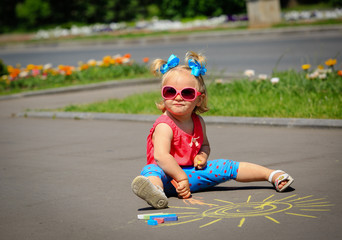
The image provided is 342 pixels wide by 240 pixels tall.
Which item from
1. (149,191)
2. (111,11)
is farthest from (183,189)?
(111,11)

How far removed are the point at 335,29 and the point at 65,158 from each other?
16.9 meters

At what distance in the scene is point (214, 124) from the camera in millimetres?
7871

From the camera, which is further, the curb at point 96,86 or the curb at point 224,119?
the curb at point 96,86

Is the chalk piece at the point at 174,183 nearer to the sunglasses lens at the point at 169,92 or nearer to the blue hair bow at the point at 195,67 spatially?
the sunglasses lens at the point at 169,92

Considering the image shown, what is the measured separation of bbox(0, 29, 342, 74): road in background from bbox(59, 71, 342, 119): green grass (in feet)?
8.88

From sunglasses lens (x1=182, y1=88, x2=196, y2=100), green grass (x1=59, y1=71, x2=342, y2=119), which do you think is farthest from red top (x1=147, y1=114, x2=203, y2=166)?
green grass (x1=59, y1=71, x2=342, y2=119)

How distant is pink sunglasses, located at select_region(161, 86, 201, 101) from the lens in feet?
15.4

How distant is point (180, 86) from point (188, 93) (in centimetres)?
8

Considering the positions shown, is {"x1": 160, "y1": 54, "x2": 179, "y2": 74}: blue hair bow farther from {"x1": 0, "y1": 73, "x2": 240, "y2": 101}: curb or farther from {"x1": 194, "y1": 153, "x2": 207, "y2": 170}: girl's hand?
{"x1": 0, "y1": 73, "x2": 240, "y2": 101}: curb

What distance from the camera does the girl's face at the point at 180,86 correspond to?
15.5 ft

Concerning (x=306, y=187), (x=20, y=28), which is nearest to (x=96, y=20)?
(x=20, y=28)

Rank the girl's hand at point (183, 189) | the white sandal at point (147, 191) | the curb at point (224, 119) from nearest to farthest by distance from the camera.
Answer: the white sandal at point (147, 191) < the girl's hand at point (183, 189) < the curb at point (224, 119)

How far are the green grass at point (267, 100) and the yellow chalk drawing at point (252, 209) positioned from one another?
315 cm

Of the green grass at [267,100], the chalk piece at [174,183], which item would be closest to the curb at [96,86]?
the green grass at [267,100]
